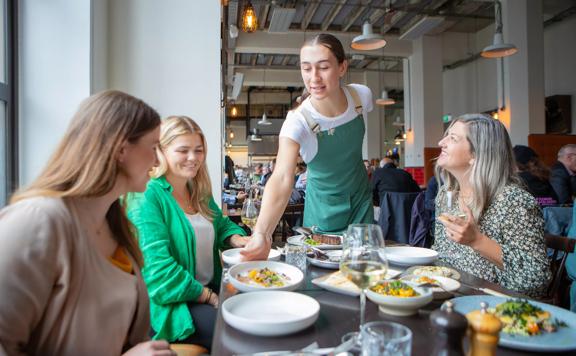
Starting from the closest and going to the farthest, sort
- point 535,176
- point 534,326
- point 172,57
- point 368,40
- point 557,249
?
point 534,326, point 557,249, point 172,57, point 535,176, point 368,40

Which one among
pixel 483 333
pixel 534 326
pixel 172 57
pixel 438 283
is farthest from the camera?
pixel 172 57

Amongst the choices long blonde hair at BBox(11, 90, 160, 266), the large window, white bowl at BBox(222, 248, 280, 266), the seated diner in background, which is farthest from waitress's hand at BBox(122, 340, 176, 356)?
the seated diner in background

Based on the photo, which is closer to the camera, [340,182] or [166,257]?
[166,257]

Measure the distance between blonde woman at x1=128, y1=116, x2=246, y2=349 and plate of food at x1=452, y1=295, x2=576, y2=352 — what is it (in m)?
1.08

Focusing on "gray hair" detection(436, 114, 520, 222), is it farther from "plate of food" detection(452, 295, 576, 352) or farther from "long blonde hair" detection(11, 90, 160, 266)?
"long blonde hair" detection(11, 90, 160, 266)

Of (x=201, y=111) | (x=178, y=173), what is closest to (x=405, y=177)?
(x=201, y=111)

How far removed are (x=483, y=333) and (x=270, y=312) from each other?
1.75 feet

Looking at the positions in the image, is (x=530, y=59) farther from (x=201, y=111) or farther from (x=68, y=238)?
(x=68, y=238)

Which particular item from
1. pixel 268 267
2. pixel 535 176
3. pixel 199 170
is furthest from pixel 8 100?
pixel 535 176

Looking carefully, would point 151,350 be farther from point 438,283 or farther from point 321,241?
point 321,241

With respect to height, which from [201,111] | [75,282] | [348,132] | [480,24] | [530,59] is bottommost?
[75,282]

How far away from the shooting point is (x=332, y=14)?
9523 mm

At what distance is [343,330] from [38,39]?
108 inches

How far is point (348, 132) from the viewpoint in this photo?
1.95 metres
